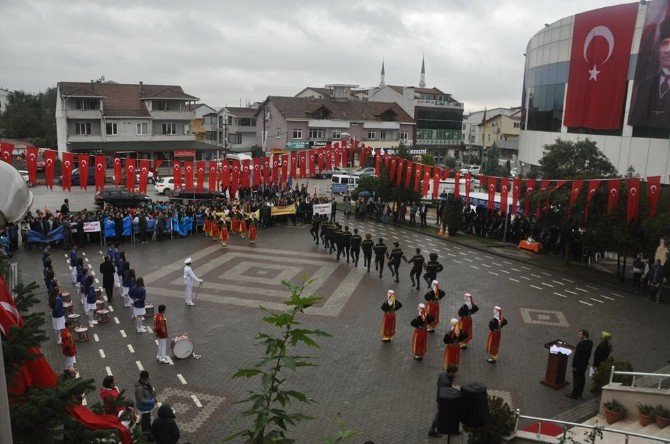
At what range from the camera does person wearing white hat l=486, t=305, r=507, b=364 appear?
14.4 meters

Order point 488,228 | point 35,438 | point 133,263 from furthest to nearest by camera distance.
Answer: point 488,228
point 133,263
point 35,438

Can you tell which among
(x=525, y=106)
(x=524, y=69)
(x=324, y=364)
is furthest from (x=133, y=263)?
(x=524, y=69)

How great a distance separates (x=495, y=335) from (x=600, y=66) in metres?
32.6

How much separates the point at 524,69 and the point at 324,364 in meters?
50.2

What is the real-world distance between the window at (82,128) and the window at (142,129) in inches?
187

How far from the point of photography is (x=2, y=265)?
723cm

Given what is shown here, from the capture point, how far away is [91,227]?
2564cm

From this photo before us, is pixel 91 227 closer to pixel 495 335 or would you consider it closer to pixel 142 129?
pixel 495 335

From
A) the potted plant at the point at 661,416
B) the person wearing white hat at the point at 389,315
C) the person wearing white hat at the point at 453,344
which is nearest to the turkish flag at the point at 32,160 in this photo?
the person wearing white hat at the point at 389,315

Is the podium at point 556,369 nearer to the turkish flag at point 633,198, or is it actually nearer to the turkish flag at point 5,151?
the turkish flag at point 633,198

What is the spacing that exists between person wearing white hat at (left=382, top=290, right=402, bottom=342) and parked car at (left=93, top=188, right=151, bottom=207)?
24.3 metres

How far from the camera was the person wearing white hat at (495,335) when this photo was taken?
14.4 meters

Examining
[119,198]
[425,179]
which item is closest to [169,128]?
[119,198]

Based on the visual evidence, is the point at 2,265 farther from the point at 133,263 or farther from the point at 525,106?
the point at 525,106
